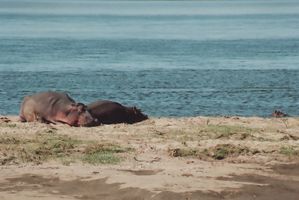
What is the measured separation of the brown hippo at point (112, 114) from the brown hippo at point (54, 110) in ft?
1.19

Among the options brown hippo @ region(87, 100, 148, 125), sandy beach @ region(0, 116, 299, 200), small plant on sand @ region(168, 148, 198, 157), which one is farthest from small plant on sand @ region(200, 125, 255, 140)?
brown hippo @ region(87, 100, 148, 125)

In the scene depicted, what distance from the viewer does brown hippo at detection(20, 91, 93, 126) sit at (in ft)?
60.8

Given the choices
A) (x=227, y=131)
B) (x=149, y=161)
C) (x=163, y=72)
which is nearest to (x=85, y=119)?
(x=227, y=131)

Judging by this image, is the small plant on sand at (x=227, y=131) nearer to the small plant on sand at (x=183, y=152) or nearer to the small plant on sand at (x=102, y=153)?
the small plant on sand at (x=183, y=152)

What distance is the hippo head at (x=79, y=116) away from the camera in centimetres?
1838

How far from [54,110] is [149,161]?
5971mm

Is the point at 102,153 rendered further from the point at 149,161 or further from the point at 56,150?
the point at 149,161

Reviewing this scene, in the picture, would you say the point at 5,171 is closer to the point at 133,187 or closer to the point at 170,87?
the point at 133,187

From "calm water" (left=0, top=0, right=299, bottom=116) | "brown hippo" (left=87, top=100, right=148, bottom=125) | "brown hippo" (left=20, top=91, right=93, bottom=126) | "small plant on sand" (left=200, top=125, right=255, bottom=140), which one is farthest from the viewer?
"calm water" (left=0, top=0, right=299, bottom=116)

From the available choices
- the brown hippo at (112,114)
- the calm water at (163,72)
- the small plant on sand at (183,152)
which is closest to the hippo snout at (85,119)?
the brown hippo at (112,114)

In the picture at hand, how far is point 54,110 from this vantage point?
19.1 m

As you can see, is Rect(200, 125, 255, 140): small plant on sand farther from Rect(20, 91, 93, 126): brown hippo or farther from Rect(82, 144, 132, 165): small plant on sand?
Rect(20, 91, 93, 126): brown hippo

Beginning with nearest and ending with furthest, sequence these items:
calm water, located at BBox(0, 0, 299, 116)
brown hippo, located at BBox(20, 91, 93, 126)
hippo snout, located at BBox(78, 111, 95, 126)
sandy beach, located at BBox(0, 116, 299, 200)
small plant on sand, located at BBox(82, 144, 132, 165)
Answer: sandy beach, located at BBox(0, 116, 299, 200)
small plant on sand, located at BBox(82, 144, 132, 165)
hippo snout, located at BBox(78, 111, 95, 126)
brown hippo, located at BBox(20, 91, 93, 126)
calm water, located at BBox(0, 0, 299, 116)

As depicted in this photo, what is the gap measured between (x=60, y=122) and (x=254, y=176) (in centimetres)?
733
